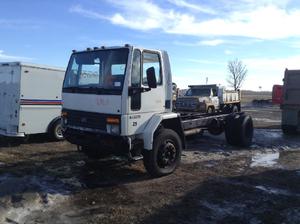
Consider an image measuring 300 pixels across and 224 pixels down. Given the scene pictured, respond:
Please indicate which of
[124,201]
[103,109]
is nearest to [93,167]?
[103,109]

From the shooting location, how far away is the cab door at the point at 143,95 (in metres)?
8.28

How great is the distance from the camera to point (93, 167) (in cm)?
990

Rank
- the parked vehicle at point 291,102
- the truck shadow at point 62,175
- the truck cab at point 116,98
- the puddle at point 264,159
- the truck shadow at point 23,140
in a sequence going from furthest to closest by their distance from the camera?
the parked vehicle at point 291,102, the truck shadow at point 23,140, the puddle at point 264,159, the truck cab at point 116,98, the truck shadow at point 62,175

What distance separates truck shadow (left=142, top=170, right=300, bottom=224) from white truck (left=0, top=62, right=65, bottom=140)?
6807 millimetres

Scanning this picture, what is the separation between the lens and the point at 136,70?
8328 millimetres

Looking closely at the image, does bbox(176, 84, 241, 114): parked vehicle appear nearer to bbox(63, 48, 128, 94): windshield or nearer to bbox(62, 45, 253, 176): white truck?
bbox(62, 45, 253, 176): white truck

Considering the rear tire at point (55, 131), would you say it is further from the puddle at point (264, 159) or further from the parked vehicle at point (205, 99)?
the parked vehicle at point (205, 99)

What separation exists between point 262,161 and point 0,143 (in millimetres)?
8496

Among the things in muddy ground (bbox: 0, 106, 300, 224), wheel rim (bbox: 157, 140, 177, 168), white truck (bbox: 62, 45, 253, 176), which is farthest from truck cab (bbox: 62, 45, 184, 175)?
muddy ground (bbox: 0, 106, 300, 224)

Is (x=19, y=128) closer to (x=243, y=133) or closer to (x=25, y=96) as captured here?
(x=25, y=96)

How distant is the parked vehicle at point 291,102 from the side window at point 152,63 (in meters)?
10.9

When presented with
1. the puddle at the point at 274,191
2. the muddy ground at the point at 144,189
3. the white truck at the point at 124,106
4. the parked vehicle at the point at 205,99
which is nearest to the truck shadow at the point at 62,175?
the muddy ground at the point at 144,189

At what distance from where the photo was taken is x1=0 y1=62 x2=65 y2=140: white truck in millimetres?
12836

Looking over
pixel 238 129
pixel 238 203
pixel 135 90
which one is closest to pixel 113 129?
pixel 135 90
